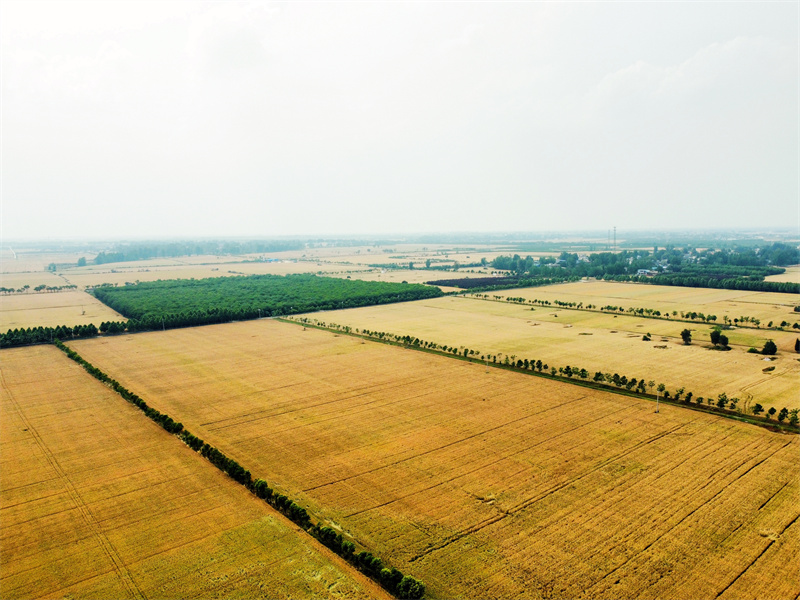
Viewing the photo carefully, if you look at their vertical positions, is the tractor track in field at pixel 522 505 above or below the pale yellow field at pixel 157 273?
below

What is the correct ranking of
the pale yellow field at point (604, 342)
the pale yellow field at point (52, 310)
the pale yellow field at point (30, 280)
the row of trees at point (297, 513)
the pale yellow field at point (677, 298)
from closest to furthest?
the row of trees at point (297, 513)
the pale yellow field at point (604, 342)
the pale yellow field at point (677, 298)
the pale yellow field at point (52, 310)
the pale yellow field at point (30, 280)

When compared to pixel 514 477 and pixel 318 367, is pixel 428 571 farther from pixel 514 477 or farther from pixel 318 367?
pixel 318 367

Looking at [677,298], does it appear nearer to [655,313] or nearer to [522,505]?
[655,313]

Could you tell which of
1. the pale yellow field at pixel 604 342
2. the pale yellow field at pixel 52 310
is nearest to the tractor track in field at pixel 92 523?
the pale yellow field at pixel 604 342

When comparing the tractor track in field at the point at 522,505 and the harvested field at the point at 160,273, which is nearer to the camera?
the tractor track in field at the point at 522,505

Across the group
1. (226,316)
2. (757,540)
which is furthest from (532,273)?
(757,540)

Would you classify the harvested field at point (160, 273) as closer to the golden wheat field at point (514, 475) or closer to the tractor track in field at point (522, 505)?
the golden wheat field at point (514, 475)

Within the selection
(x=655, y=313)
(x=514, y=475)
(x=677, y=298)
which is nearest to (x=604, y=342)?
(x=655, y=313)

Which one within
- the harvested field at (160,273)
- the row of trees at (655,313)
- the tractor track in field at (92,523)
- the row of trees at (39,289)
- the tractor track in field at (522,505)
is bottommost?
the tractor track in field at (522,505)
